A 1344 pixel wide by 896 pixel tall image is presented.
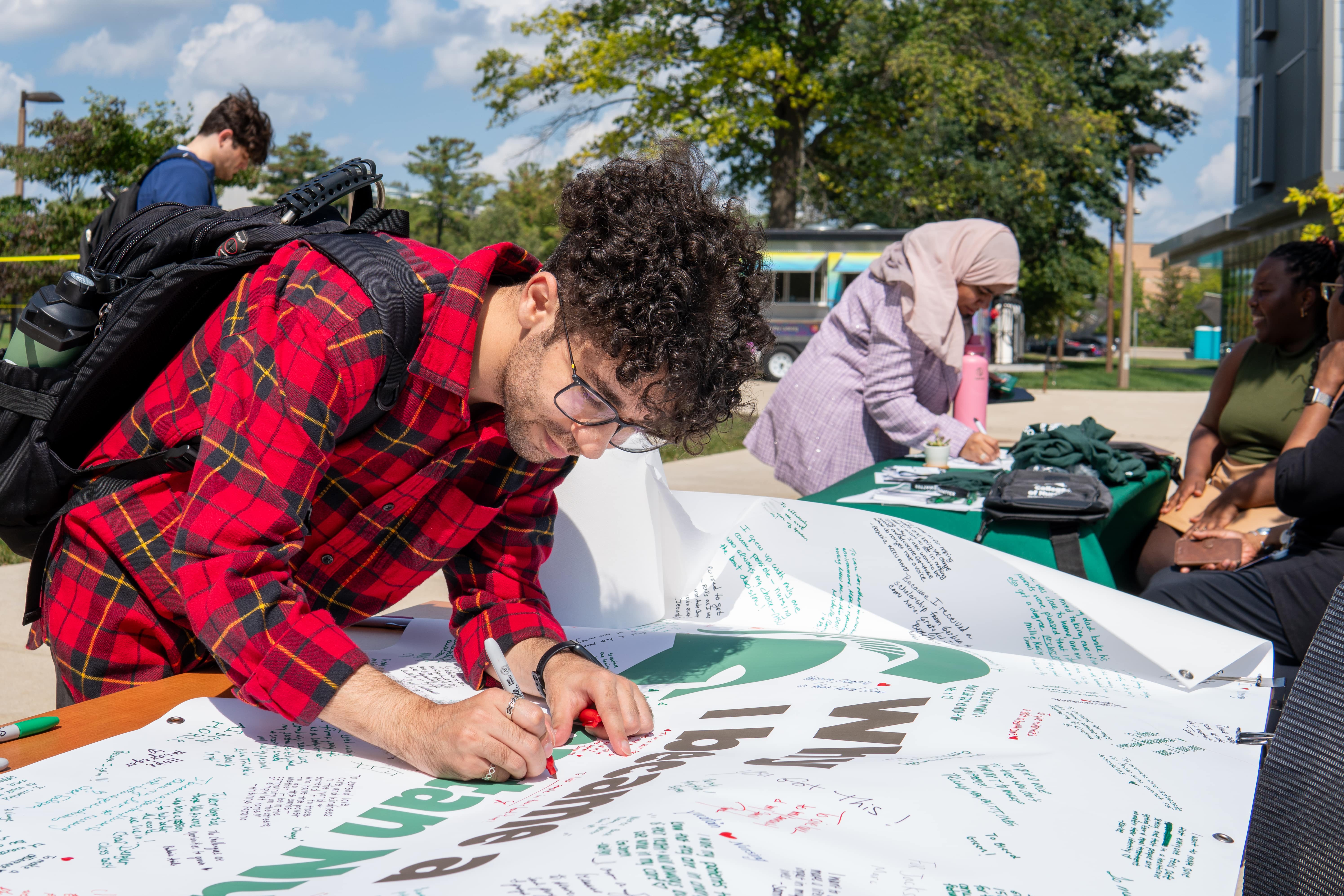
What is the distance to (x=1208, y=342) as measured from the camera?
105 ft

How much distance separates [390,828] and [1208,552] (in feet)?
8.05

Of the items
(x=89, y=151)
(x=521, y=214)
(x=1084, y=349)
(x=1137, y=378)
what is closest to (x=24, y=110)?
(x=89, y=151)

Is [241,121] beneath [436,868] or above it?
above

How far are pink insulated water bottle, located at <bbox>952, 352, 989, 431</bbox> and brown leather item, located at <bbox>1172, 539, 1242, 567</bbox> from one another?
93 cm

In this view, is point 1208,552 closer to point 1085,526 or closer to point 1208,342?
point 1085,526

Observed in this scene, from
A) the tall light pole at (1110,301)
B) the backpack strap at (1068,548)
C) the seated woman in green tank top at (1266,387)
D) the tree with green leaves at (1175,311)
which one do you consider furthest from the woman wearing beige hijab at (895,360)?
the tree with green leaves at (1175,311)

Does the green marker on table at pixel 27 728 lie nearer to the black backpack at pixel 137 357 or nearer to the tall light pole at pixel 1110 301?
the black backpack at pixel 137 357

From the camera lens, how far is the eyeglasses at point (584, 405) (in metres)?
1.26

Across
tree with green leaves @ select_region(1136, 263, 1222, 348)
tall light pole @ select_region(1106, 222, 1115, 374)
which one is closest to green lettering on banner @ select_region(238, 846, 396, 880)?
tall light pole @ select_region(1106, 222, 1115, 374)

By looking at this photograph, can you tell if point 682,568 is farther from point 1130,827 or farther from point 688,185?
point 1130,827

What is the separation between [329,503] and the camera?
1375 millimetres

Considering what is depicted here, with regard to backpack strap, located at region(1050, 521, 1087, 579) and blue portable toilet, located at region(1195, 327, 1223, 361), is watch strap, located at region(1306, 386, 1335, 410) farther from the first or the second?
blue portable toilet, located at region(1195, 327, 1223, 361)

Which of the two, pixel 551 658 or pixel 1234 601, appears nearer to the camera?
pixel 551 658

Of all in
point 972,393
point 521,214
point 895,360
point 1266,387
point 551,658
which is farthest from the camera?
point 521,214
